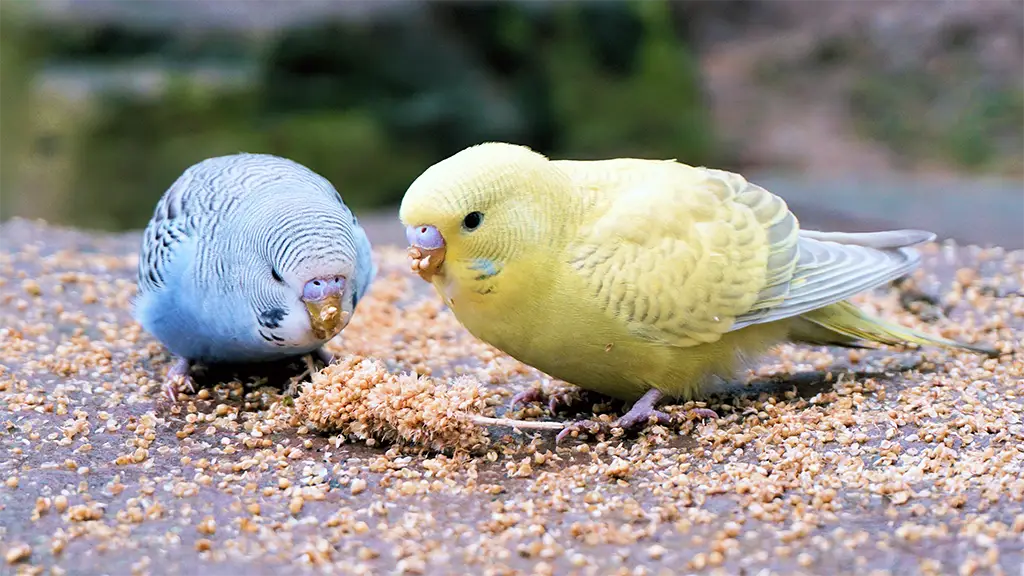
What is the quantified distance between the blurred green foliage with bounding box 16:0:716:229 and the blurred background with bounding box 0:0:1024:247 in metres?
0.02

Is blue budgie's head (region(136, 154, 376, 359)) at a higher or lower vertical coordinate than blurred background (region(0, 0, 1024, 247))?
lower

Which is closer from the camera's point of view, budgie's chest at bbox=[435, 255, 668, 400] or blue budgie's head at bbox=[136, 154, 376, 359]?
budgie's chest at bbox=[435, 255, 668, 400]

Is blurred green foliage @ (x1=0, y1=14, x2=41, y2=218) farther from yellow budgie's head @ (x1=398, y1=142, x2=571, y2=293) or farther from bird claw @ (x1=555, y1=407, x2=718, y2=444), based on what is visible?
bird claw @ (x1=555, y1=407, x2=718, y2=444)

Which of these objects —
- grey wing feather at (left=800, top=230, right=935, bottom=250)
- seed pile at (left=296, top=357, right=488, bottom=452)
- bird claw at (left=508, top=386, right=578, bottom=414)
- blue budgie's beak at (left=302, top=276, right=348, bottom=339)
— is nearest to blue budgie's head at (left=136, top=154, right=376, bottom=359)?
blue budgie's beak at (left=302, top=276, right=348, bottom=339)

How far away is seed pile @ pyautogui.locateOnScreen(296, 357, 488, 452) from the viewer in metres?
3.51

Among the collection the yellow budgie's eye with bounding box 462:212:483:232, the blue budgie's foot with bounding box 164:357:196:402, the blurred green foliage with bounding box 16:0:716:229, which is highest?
the blurred green foliage with bounding box 16:0:716:229

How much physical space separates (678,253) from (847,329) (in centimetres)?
94

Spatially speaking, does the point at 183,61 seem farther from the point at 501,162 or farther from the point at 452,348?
the point at 501,162

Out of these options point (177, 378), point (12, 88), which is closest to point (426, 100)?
point (12, 88)

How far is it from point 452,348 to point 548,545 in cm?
220

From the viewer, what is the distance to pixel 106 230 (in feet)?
31.8

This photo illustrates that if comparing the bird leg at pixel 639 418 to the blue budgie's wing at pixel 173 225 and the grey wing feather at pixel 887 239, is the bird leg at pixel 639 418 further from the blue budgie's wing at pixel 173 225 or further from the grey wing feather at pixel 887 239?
the blue budgie's wing at pixel 173 225

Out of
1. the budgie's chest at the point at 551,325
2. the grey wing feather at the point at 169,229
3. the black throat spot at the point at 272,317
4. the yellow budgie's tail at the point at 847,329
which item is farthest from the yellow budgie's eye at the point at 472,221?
the yellow budgie's tail at the point at 847,329

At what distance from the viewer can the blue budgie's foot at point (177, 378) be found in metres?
4.15
